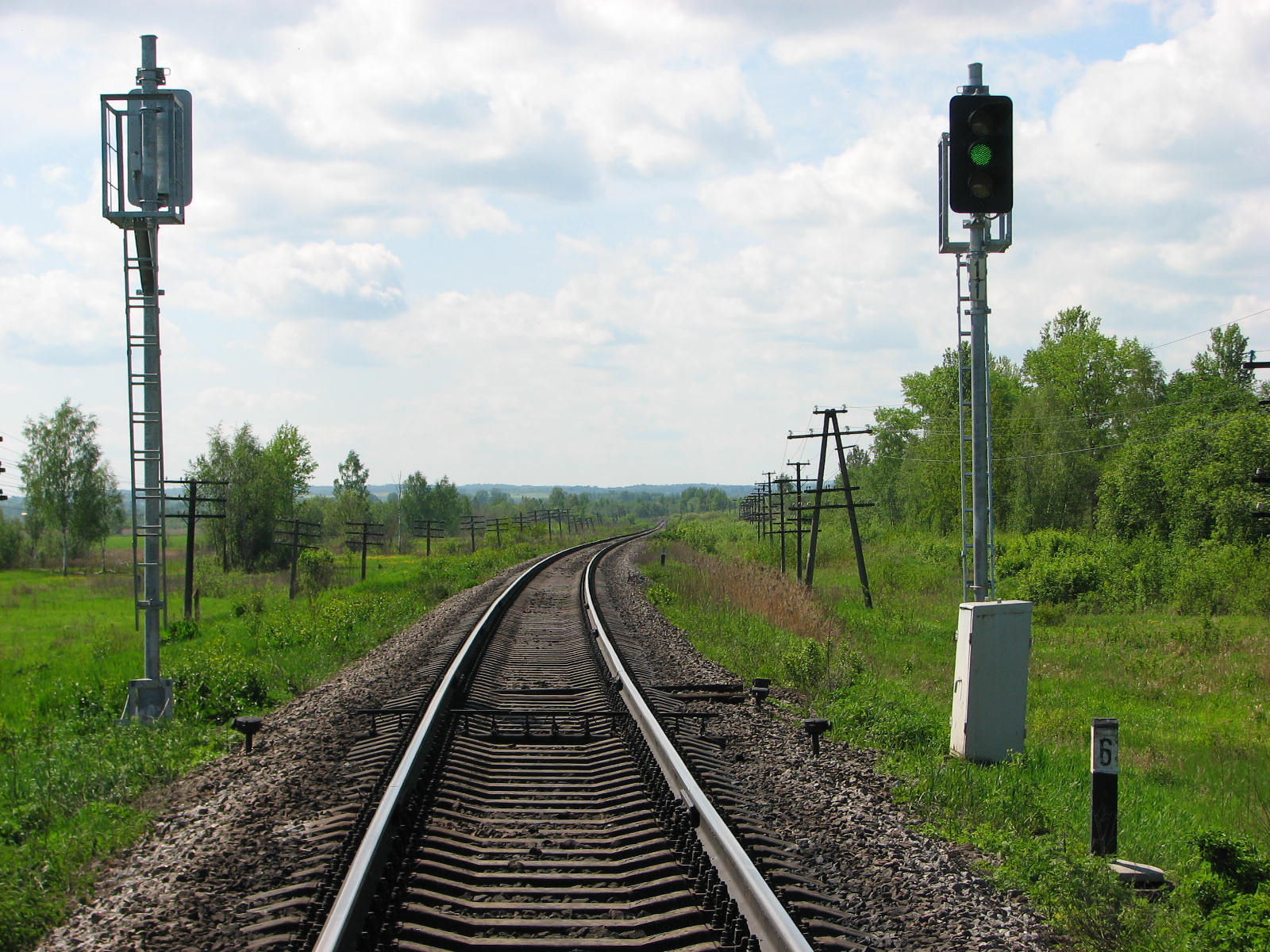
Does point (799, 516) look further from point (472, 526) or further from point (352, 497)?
point (352, 497)

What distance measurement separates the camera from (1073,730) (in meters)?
11.6

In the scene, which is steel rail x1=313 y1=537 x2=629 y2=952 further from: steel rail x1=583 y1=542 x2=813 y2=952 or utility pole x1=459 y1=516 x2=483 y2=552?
utility pole x1=459 y1=516 x2=483 y2=552

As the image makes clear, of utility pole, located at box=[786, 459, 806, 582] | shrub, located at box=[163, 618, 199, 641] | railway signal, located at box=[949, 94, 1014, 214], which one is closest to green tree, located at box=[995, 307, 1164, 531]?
utility pole, located at box=[786, 459, 806, 582]

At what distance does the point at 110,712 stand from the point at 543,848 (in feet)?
25.4

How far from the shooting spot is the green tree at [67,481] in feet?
264

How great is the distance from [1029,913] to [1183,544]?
36.9 metres

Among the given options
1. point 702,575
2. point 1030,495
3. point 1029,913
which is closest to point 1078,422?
point 1030,495

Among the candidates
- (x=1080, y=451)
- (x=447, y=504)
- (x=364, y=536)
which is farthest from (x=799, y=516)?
(x=447, y=504)

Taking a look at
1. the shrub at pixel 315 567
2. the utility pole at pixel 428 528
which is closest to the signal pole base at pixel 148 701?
the shrub at pixel 315 567

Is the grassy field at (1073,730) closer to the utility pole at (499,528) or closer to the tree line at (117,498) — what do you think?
the utility pole at (499,528)

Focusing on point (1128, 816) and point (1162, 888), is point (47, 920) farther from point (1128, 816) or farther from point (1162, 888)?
point (1128, 816)

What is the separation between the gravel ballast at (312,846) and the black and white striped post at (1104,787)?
95cm

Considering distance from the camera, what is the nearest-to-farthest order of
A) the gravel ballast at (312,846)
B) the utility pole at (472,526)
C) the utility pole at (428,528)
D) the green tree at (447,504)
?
1. the gravel ballast at (312,846)
2. the utility pole at (428,528)
3. the utility pole at (472,526)
4. the green tree at (447,504)

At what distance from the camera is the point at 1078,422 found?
59.9 meters
